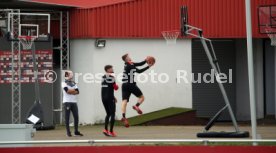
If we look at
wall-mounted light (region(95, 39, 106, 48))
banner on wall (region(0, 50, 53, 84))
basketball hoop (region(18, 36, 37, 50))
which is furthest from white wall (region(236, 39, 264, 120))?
basketball hoop (region(18, 36, 37, 50))

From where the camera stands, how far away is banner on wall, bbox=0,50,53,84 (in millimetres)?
28719

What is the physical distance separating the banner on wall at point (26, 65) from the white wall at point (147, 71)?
156 centimetres

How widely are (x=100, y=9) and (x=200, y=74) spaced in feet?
14.0

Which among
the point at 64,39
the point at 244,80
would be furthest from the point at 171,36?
the point at 244,80

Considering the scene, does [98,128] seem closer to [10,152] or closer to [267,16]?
[267,16]

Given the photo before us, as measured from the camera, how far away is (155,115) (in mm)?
28734

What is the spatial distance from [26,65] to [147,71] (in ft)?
13.5

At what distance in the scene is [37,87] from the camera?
28.0 meters

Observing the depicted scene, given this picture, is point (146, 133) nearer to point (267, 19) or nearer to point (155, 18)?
point (267, 19)

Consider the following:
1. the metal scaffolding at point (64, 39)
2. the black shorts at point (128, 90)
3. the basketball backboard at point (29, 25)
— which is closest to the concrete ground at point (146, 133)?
the black shorts at point (128, 90)

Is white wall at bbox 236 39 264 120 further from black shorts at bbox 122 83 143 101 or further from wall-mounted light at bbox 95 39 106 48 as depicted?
black shorts at bbox 122 83 143 101

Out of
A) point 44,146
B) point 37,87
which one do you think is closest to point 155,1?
point 37,87

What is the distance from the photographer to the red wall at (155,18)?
1128 inches

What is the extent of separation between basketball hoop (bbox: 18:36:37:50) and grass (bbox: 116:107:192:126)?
3900mm
